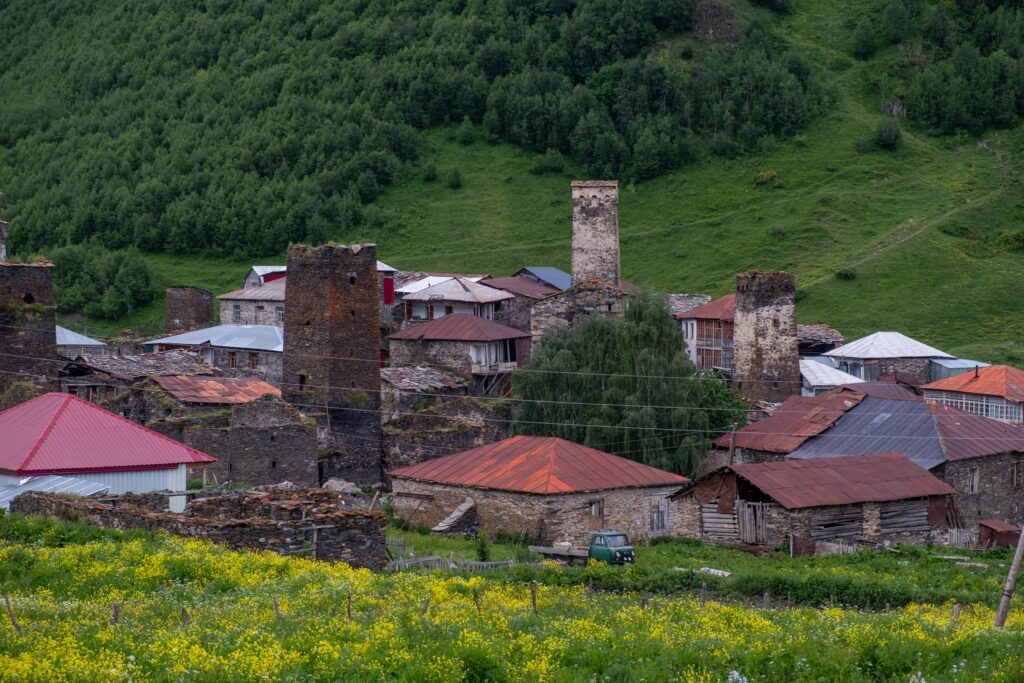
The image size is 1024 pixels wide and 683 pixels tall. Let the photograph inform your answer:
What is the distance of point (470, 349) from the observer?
6206 cm

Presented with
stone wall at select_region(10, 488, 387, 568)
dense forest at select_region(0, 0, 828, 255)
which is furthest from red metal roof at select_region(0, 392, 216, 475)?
dense forest at select_region(0, 0, 828, 255)

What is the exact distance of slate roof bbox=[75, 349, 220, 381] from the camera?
1933 inches

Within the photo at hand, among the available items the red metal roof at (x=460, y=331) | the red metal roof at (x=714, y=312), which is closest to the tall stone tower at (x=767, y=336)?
the red metal roof at (x=714, y=312)

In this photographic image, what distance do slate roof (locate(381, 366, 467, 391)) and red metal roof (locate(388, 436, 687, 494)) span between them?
52.9ft

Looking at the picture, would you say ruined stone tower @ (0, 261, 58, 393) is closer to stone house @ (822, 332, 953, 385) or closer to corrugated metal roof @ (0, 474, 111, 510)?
corrugated metal roof @ (0, 474, 111, 510)

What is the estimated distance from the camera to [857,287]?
8225 cm

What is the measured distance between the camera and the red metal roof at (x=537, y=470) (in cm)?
3381

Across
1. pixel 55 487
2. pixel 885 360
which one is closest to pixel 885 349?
pixel 885 360

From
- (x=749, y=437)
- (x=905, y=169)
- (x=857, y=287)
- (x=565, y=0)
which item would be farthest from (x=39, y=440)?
(x=565, y=0)

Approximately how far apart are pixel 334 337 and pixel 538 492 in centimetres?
1277

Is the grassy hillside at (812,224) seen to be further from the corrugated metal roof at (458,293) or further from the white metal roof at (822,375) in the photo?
the corrugated metal roof at (458,293)

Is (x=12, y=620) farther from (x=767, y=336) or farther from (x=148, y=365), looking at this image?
(x=767, y=336)

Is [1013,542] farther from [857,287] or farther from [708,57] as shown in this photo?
[708,57]

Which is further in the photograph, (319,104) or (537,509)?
(319,104)
